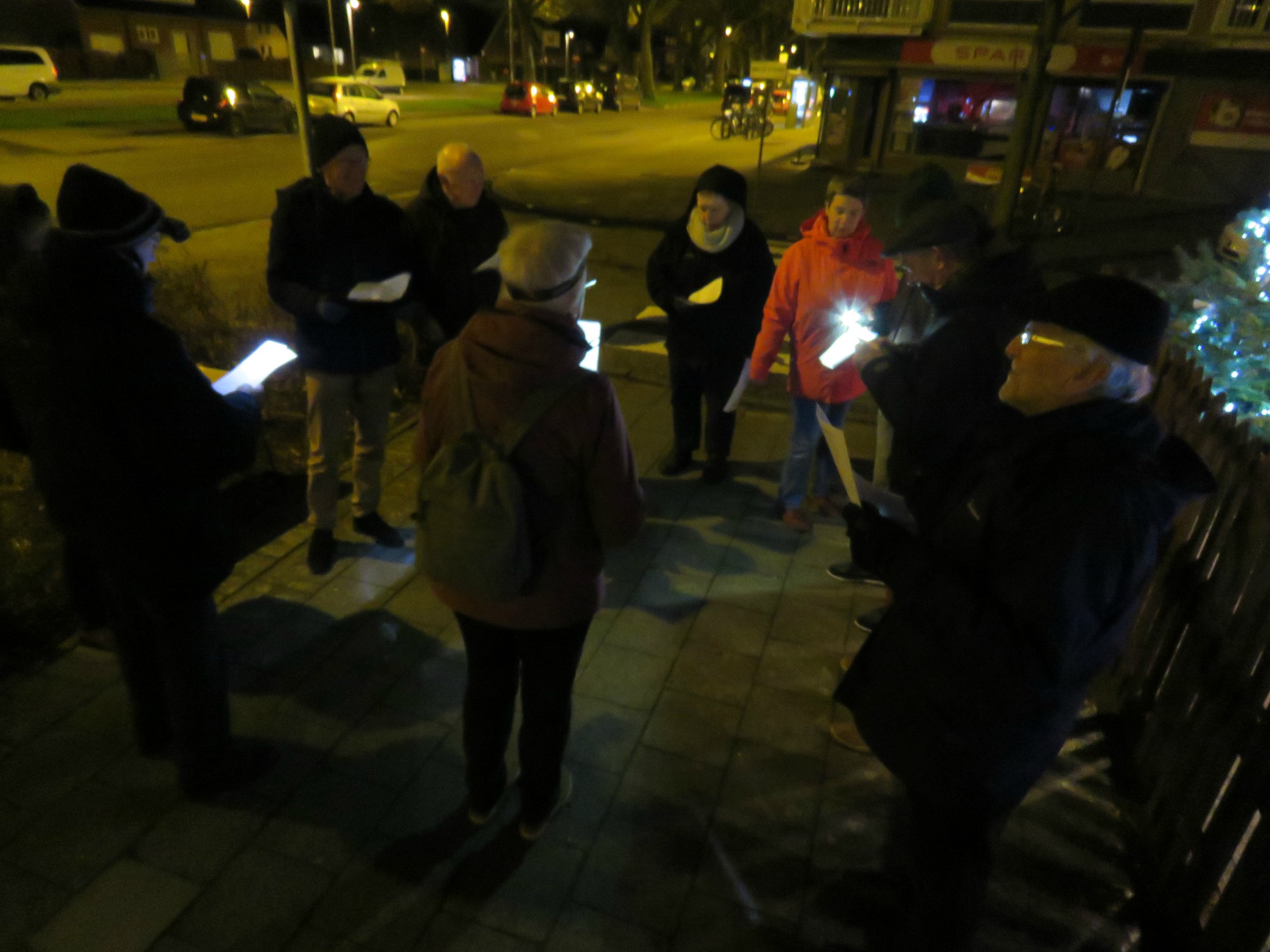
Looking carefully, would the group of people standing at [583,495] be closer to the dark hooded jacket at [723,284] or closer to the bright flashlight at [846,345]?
the bright flashlight at [846,345]

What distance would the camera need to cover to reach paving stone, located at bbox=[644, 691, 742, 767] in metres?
2.91

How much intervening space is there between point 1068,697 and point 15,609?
3951mm

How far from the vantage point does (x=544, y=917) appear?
7.55 ft

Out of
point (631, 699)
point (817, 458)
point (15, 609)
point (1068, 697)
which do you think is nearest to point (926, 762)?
point (1068, 697)

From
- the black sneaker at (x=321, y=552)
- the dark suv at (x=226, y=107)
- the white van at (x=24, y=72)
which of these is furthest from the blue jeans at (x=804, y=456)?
the white van at (x=24, y=72)

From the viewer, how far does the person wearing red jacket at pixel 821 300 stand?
11.9ft

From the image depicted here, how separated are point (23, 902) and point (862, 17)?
2167cm

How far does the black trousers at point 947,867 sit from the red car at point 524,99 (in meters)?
33.7

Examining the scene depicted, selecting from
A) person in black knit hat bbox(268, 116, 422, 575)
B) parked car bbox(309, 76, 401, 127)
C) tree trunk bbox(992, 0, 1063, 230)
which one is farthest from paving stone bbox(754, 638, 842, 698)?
parked car bbox(309, 76, 401, 127)

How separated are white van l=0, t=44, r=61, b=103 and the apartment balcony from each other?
2433cm

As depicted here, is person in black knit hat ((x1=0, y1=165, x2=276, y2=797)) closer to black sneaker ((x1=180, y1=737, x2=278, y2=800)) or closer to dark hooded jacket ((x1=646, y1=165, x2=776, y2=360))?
black sneaker ((x1=180, y1=737, x2=278, y2=800))

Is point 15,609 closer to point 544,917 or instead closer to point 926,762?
point 544,917

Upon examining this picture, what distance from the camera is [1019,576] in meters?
1.57

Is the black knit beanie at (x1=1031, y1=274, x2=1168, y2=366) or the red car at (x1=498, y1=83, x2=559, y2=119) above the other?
the black knit beanie at (x1=1031, y1=274, x2=1168, y2=366)
